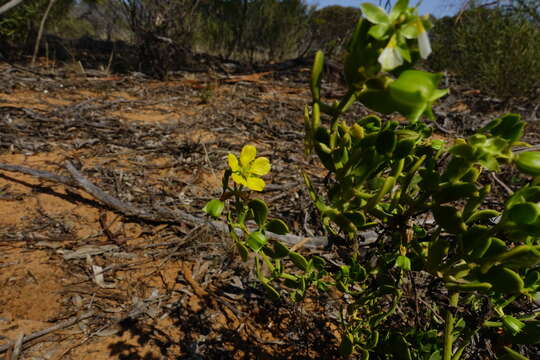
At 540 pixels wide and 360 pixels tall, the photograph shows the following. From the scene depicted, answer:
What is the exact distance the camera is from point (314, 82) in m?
0.43

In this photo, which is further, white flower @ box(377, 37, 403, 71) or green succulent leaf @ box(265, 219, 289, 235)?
green succulent leaf @ box(265, 219, 289, 235)

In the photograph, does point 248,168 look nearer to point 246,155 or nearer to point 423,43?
point 246,155

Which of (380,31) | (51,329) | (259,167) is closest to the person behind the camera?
(380,31)

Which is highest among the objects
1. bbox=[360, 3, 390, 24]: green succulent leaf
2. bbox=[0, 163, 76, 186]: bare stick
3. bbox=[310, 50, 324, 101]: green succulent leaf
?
bbox=[360, 3, 390, 24]: green succulent leaf

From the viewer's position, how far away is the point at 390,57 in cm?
38

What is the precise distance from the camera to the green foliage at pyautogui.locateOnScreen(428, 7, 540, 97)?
4793 millimetres

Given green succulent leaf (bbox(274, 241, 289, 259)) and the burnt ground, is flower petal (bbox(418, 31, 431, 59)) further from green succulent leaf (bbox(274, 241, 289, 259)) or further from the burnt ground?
the burnt ground

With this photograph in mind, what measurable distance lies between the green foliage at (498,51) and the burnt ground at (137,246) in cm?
248

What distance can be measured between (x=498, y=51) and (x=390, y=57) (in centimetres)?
603

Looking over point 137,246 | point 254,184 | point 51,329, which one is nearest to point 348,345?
point 254,184

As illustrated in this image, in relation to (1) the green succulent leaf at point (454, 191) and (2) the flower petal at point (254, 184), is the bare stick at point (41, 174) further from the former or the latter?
(1) the green succulent leaf at point (454, 191)

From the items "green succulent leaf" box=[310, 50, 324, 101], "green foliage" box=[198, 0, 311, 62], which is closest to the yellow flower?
"green succulent leaf" box=[310, 50, 324, 101]

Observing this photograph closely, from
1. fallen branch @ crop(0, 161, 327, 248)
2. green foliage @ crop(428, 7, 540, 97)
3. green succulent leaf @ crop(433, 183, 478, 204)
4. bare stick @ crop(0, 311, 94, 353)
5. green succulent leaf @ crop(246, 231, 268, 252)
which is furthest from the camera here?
green foliage @ crop(428, 7, 540, 97)

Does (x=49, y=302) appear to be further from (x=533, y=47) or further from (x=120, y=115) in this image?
(x=533, y=47)
